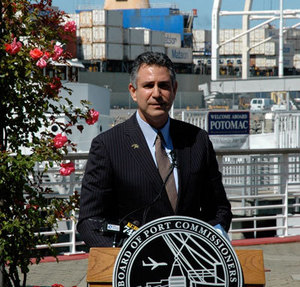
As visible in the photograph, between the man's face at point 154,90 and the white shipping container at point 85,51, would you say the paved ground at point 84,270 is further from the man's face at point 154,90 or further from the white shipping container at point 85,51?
the white shipping container at point 85,51

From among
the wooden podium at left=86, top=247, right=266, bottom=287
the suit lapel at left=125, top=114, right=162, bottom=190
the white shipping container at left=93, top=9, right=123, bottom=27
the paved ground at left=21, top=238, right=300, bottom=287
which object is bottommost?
the paved ground at left=21, top=238, right=300, bottom=287

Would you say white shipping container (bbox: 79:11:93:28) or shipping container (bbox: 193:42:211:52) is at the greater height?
white shipping container (bbox: 79:11:93:28)

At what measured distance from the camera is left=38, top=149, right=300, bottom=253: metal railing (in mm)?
9015

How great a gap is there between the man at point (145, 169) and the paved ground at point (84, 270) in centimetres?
428

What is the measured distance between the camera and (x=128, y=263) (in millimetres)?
2316

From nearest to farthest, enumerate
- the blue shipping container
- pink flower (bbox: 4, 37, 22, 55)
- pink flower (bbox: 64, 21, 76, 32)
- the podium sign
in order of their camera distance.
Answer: the podium sign → pink flower (bbox: 4, 37, 22, 55) → pink flower (bbox: 64, 21, 76, 32) → the blue shipping container

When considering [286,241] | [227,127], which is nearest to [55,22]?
[286,241]

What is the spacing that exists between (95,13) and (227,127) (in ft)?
280

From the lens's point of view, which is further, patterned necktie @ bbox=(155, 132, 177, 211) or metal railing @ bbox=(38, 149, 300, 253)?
metal railing @ bbox=(38, 149, 300, 253)

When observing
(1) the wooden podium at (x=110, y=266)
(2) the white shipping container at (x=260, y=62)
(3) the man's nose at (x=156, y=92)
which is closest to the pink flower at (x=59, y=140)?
(3) the man's nose at (x=156, y=92)

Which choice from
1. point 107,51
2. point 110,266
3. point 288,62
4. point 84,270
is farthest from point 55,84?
point 288,62

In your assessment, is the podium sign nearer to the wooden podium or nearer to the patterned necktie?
the wooden podium

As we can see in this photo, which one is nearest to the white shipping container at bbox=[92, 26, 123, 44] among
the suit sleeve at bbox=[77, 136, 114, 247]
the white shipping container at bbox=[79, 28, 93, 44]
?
the white shipping container at bbox=[79, 28, 93, 44]

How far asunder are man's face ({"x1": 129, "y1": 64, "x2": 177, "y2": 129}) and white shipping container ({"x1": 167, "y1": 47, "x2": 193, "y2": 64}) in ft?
324
